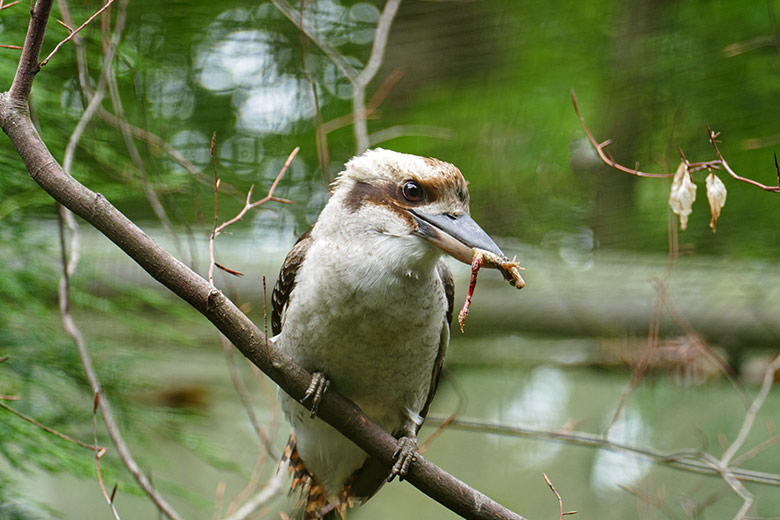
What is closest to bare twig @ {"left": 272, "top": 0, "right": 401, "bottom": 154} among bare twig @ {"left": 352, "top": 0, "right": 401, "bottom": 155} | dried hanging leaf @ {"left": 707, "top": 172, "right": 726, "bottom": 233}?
bare twig @ {"left": 352, "top": 0, "right": 401, "bottom": 155}

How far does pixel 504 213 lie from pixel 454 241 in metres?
1.42

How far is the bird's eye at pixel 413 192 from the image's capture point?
190 centimetres

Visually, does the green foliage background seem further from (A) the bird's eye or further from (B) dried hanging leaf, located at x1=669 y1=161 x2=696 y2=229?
(B) dried hanging leaf, located at x1=669 y1=161 x2=696 y2=229

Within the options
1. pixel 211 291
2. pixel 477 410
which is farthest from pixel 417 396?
pixel 477 410

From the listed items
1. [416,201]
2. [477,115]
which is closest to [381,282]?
[416,201]

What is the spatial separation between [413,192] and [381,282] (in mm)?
230

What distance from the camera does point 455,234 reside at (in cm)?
178

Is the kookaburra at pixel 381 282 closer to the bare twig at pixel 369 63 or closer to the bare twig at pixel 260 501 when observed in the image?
the bare twig at pixel 260 501

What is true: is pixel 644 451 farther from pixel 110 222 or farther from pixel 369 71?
pixel 110 222

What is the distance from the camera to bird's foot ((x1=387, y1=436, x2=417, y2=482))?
6.31ft

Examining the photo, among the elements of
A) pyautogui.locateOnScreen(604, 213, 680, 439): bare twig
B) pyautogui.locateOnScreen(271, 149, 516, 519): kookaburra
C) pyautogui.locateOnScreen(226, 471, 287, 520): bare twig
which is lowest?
pyautogui.locateOnScreen(226, 471, 287, 520): bare twig

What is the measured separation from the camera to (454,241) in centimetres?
177

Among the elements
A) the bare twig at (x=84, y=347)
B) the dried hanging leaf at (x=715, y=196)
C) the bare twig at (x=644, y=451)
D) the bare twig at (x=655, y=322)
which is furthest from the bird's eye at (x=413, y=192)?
the bare twig at (x=655, y=322)

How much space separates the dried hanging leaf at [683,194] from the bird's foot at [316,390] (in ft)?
3.02
